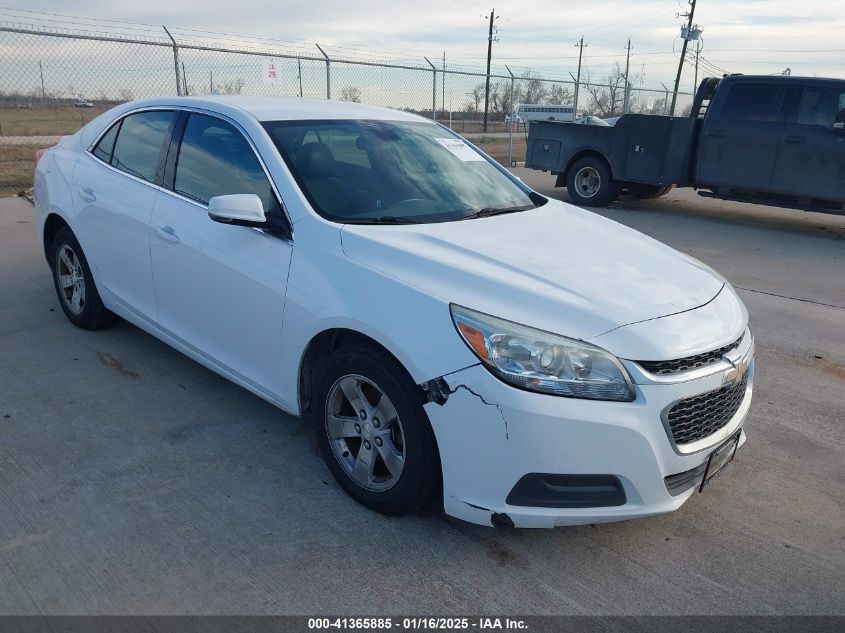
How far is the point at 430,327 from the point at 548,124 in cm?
1019

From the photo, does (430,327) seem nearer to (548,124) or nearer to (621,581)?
(621,581)

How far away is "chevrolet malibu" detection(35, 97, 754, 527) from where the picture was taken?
248 cm

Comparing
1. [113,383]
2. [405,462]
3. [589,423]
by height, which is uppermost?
[589,423]

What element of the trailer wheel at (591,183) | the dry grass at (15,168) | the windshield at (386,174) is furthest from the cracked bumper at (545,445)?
the dry grass at (15,168)

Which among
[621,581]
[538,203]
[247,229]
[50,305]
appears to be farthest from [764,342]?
[50,305]

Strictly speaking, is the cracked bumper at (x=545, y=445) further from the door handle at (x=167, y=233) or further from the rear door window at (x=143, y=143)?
the rear door window at (x=143, y=143)

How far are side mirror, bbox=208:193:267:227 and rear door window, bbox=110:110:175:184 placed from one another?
1066 millimetres

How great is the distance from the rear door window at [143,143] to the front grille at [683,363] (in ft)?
9.59

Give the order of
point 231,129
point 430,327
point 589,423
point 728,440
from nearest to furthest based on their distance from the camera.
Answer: point 589,423 < point 430,327 < point 728,440 < point 231,129

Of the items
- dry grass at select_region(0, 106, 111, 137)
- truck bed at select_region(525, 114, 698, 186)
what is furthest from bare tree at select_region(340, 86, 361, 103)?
dry grass at select_region(0, 106, 111, 137)

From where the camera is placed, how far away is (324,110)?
3977mm

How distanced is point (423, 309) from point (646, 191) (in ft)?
34.8

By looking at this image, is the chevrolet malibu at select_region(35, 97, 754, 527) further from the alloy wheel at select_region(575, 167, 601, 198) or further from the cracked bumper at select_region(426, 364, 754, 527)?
the alloy wheel at select_region(575, 167, 601, 198)

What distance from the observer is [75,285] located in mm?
4949
